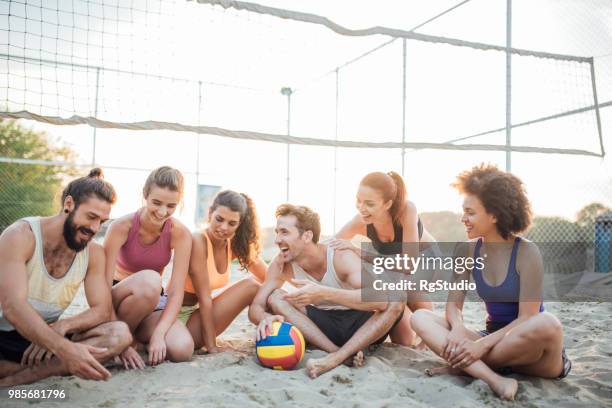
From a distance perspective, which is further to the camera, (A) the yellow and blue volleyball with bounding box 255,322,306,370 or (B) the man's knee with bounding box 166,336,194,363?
(B) the man's knee with bounding box 166,336,194,363

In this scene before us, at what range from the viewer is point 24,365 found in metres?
2.31

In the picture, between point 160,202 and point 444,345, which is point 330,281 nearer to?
point 444,345

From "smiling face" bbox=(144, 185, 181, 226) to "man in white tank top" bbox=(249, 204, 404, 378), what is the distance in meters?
0.59

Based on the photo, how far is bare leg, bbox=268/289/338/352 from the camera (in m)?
2.78

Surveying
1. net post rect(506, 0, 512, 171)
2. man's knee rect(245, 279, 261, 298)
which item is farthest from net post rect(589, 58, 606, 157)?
man's knee rect(245, 279, 261, 298)

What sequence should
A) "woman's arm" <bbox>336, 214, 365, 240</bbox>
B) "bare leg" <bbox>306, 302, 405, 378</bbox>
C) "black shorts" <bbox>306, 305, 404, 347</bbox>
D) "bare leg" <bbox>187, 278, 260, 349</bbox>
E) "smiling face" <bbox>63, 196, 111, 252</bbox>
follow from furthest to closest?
1. "woman's arm" <bbox>336, 214, 365, 240</bbox>
2. "bare leg" <bbox>187, 278, 260, 349</bbox>
3. "black shorts" <bbox>306, 305, 404, 347</bbox>
4. "bare leg" <bbox>306, 302, 405, 378</bbox>
5. "smiling face" <bbox>63, 196, 111, 252</bbox>

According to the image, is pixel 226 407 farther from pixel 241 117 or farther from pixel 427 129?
pixel 241 117

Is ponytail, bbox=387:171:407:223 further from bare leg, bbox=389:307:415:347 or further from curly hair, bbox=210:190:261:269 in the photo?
curly hair, bbox=210:190:261:269

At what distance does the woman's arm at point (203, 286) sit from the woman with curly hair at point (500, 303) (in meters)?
1.14

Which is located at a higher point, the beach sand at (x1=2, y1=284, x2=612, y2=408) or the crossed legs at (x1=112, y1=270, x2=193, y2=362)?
the crossed legs at (x1=112, y1=270, x2=193, y2=362)

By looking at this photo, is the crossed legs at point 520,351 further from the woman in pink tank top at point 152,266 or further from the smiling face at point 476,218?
the woman in pink tank top at point 152,266

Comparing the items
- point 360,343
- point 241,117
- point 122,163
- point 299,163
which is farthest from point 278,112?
point 360,343

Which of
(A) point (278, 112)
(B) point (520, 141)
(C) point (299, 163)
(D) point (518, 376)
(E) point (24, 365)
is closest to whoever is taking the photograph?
(E) point (24, 365)

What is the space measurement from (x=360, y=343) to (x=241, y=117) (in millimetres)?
8601
